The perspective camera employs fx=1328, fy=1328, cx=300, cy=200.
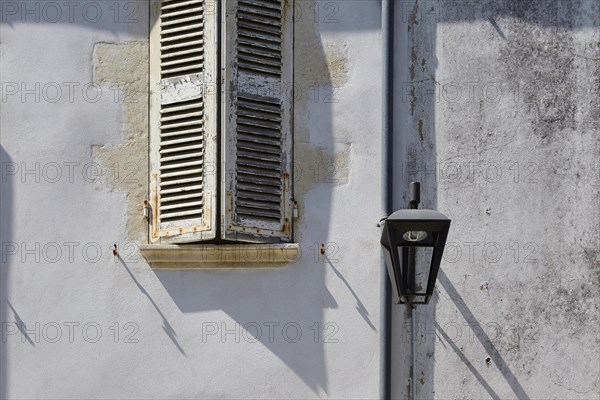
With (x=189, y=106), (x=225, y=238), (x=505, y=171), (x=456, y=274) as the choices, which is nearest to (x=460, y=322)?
(x=456, y=274)

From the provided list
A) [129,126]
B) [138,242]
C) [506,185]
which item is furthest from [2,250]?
[506,185]

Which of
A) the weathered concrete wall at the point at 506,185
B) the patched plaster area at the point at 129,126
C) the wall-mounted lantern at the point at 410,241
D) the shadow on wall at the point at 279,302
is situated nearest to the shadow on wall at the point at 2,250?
the patched plaster area at the point at 129,126

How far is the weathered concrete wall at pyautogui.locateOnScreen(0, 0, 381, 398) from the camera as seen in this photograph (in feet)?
32.4

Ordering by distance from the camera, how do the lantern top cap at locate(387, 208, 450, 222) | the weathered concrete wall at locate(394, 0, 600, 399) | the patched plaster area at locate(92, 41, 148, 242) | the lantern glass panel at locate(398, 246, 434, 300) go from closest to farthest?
the lantern top cap at locate(387, 208, 450, 222)
the lantern glass panel at locate(398, 246, 434, 300)
the weathered concrete wall at locate(394, 0, 600, 399)
the patched plaster area at locate(92, 41, 148, 242)

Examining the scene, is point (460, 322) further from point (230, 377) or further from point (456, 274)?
point (230, 377)

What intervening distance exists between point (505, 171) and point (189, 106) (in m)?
2.48

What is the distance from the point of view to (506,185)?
1020 cm

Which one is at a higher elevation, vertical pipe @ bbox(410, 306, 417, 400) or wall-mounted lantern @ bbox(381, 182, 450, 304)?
wall-mounted lantern @ bbox(381, 182, 450, 304)

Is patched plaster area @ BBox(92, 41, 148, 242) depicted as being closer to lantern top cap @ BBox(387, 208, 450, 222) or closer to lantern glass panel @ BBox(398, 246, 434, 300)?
lantern glass panel @ BBox(398, 246, 434, 300)

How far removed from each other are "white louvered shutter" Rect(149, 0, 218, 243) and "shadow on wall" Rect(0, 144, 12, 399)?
1091 millimetres

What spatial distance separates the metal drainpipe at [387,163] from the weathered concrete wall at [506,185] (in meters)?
0.11

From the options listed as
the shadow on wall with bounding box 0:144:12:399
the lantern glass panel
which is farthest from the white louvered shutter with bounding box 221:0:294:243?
the shadow on wall with bounding box 0:144:12:399

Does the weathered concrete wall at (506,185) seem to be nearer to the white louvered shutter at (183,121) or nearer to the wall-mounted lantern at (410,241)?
the white louvered shutter at (183,121)

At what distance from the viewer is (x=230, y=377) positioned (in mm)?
9867
